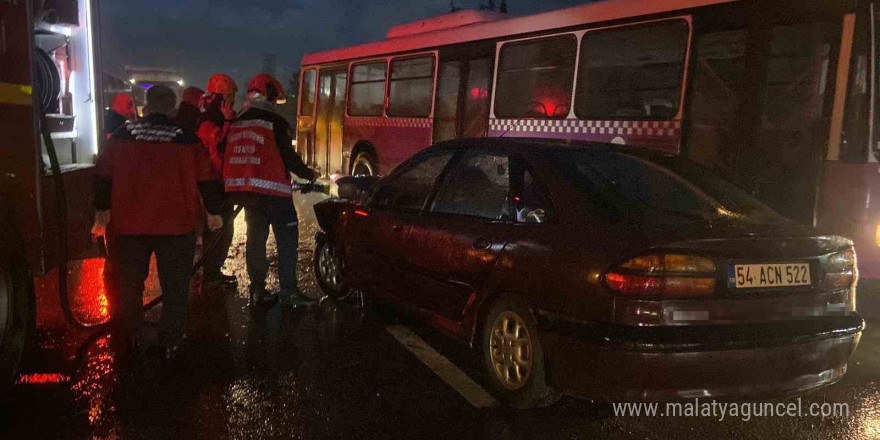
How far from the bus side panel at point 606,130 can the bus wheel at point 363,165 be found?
3435 mm

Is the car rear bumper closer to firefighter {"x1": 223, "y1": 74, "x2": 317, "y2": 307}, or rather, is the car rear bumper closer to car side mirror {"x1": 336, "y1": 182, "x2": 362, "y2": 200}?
car side mirror {"x1": 336, "y1": 182, "x2": 362, "y2": 200}

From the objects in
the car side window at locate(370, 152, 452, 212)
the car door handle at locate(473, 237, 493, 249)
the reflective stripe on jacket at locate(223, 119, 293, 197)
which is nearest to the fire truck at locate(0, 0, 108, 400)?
the reflective stripe on jacket at locate(223, 119, 293, 197)

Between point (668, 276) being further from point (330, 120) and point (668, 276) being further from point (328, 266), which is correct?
point (330, 120)

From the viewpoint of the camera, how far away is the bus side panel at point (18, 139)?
363cm

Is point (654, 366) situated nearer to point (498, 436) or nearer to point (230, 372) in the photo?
point (498, 436)

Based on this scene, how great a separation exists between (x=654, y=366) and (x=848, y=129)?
4159 mm

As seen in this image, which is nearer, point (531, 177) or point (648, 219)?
point (648, 219)

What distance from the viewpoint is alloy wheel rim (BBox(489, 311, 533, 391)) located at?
3658 millimetres

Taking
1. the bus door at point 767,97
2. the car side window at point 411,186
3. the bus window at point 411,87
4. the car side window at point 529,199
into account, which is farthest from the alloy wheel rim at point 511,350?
the bus window at point 411,87

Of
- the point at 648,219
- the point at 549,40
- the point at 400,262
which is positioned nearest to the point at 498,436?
the point at 648,219

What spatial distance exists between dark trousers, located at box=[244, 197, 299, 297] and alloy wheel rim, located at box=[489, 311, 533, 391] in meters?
2.40

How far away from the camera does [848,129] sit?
6102mm

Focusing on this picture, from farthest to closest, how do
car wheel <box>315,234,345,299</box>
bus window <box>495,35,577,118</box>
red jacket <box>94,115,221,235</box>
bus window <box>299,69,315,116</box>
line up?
1. bus window <box>299,69,315,116</box>
2. bus window <box>495,35,577,118</box>
3. car wheel <box>315,234,345,299</box>
4. red jacket <box>94,115,221,235</box>

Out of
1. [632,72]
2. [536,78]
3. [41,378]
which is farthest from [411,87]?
[41,378]
